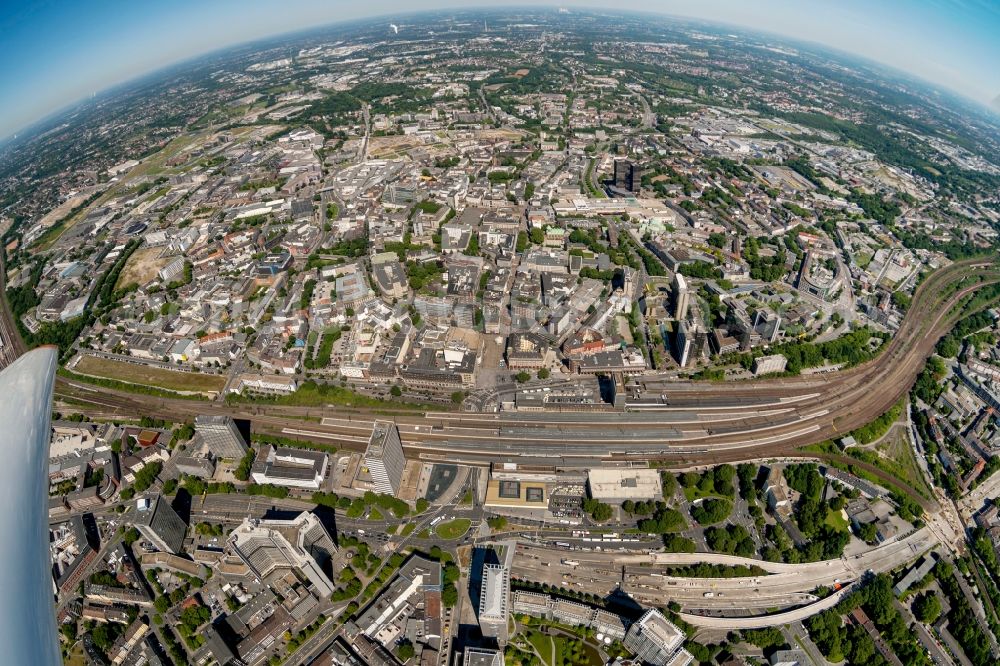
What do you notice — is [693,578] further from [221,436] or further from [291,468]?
[221,436]

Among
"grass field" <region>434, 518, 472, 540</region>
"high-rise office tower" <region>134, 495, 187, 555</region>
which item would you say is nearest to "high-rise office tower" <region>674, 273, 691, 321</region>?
"grass field" <region>434, 518, 472, 540</region>

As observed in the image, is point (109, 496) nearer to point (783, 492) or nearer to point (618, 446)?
point (618, 446)

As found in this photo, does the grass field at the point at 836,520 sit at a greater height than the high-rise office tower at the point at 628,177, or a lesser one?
lesser

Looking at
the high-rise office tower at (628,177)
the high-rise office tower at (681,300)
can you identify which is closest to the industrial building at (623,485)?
the high-rise office tower at (681,300)

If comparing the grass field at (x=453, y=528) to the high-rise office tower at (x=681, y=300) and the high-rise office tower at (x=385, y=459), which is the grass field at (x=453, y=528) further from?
the high-rise office tower at (x=681, y=300)

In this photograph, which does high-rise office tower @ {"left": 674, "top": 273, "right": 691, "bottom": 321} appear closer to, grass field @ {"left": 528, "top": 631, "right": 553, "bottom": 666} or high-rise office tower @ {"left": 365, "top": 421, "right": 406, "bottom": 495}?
high-rise office tower @ {"left": 365, "top": 421, "right": 406, "bottom": 495}

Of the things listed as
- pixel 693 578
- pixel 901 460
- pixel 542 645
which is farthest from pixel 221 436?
pixel 901 460
